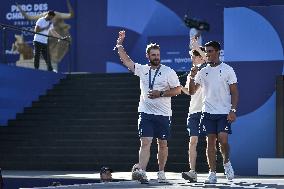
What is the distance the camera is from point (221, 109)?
31.1 feet

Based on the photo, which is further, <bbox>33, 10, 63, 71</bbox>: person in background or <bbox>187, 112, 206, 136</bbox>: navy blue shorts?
<bbox>33, 10, 63, 71</bbox>: person in background

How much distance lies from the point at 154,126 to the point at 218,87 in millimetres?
950

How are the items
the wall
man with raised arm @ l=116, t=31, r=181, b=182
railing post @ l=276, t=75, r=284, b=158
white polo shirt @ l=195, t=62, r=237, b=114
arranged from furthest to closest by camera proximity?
the wall < railing post @ l=276, t=75, r=284, b=158 < man with raised arm @ l=116, t=31, r=181, b=182 < white polo shirt @ l=195, t=62, r=237, b=114

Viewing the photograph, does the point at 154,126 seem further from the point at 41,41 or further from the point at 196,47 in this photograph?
the point at 41,41

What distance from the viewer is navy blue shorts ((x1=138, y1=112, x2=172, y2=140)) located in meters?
9.62

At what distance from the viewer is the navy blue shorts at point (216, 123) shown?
949 centimetres

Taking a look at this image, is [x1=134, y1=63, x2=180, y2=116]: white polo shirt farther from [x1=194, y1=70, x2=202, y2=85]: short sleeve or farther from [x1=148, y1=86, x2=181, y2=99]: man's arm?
[x1=194, y1=70, x2=202, y2=85]: short sleeve

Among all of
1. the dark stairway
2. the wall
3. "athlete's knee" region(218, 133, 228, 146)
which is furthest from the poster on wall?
"athlete's knee" region(218, 133, 228, 146)

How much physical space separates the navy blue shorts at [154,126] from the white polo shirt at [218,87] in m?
0.56

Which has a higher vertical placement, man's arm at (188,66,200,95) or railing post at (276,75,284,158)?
man's arm at (188,66,200,95)

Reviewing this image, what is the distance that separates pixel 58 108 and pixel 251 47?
5180mm

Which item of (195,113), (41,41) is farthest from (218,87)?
(41,41)

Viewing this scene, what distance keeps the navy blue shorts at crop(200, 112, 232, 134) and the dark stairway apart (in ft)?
13.5

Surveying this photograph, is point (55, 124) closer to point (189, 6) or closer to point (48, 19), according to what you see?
point (48, 19)
